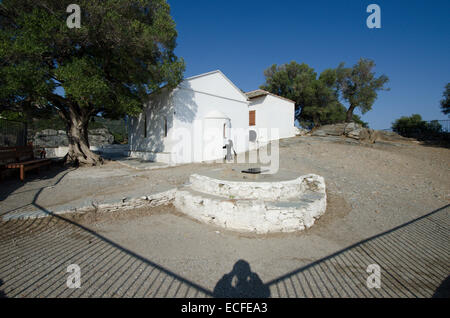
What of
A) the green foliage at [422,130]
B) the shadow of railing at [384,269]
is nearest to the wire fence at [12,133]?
the shadow of railing at [384,269]

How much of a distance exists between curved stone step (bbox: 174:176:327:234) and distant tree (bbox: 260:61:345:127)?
924 inches

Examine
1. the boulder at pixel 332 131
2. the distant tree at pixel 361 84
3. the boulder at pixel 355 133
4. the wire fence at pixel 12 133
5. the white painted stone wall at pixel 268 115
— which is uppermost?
the distant tree at pixel 361 84

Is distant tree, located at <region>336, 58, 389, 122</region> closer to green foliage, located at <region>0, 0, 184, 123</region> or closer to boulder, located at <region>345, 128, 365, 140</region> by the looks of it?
boulder, located at <region>345, 128, 365, 140</region>

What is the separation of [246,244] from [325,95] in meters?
25.7

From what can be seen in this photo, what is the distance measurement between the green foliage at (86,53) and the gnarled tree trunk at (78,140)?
30 cm

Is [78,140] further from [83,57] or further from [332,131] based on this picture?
[332,131]

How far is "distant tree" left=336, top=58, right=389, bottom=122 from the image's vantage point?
71.9 feet

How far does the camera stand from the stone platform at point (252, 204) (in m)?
3.93

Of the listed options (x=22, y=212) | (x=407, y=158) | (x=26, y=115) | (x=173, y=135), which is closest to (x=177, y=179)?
(x=22, y=212)

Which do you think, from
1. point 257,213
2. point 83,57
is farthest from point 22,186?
point 257,213

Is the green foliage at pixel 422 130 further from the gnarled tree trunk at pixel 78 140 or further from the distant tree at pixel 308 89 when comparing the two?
the gnarled tree trunk at pixel 78 140

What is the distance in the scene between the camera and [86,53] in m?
9.52

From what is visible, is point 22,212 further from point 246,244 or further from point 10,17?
point 10,17

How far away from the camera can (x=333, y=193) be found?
630cm
